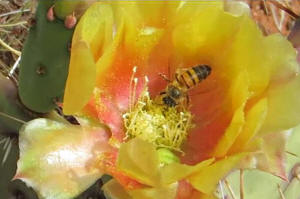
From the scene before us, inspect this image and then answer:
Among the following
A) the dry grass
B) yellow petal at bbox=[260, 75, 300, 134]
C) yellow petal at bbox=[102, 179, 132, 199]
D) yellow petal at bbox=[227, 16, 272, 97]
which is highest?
yellow petal at bbox=[227, 16, 272, 97]

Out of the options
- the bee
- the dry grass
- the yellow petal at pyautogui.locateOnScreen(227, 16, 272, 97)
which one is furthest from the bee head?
the dry grass

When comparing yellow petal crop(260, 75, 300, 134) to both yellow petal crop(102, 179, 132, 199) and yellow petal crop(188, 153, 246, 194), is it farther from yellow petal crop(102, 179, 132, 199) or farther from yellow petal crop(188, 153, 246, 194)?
yellow petal crop(102, 179, 132, 199)

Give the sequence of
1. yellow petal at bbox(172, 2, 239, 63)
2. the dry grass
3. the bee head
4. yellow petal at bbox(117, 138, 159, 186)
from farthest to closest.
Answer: the dry grass, the bee head, yellow petal at bbox(172, 2, 239, 63), yellow petal at bbox(117, 138, 159, 186)

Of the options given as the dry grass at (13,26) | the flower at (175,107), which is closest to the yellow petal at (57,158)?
the flower at (175,107)

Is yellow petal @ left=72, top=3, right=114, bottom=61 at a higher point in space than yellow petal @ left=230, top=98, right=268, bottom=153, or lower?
higher

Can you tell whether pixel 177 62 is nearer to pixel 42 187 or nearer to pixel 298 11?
pixel 42 187

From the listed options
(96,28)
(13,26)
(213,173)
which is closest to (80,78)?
(96,28)

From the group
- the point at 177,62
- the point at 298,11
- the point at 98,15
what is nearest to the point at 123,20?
the point at 98,15
